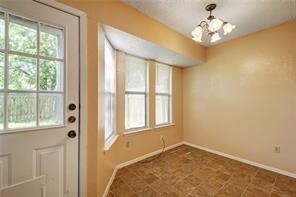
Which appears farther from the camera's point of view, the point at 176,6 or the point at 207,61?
the point at 207,61

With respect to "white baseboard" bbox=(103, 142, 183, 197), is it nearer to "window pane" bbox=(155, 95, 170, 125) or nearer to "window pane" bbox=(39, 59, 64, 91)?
"window pane" bbox=(155, 95, 170, 125)

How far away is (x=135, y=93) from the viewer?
2.94 metres

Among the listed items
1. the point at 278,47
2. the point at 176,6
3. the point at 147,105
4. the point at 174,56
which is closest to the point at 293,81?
the point at 278,47

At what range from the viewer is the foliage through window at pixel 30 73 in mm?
1098

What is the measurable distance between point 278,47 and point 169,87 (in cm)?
216

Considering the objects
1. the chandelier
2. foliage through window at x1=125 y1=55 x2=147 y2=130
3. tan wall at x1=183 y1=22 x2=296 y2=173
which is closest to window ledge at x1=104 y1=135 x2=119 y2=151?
foliage through window at x1=125 y1=55 x2=147 y2=130

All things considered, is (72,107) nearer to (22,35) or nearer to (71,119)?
(71,119)

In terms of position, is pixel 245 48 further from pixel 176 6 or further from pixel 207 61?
pixel 176 6

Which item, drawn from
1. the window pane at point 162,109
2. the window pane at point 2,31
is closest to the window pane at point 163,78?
the window pane at point 162,109

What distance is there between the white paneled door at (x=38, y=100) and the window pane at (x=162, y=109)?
7.22ft

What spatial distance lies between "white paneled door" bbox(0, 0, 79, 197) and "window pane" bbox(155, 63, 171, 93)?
2220mm

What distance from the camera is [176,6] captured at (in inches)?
79.2

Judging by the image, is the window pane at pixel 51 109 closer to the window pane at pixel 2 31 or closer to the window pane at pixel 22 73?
the window pane at pixel 22 73

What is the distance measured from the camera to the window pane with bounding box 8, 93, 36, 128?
3.70ft
